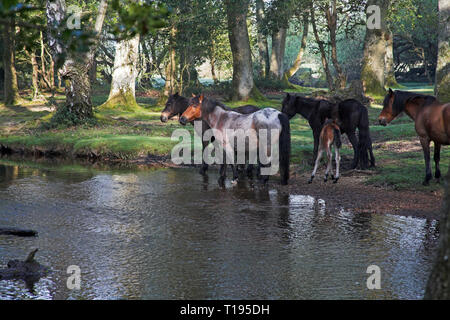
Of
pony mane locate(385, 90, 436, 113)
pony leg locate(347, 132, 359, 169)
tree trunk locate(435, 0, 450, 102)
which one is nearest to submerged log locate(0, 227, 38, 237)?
pony mane locate(385, 90, 436, 113)

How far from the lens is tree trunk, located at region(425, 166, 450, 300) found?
179 inches

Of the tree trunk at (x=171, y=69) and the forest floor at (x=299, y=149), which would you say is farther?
the tree trunk at (x=171, y=69)

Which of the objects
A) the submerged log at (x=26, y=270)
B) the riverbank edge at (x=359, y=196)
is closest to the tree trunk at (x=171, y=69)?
the riverbank edge at (x=359, y=196)

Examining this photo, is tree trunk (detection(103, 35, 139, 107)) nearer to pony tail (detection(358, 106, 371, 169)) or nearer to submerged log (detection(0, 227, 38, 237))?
pony tail (detection(358, 106, 371, 169))

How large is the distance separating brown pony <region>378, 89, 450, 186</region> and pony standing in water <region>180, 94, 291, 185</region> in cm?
232

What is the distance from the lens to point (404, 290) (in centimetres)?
641

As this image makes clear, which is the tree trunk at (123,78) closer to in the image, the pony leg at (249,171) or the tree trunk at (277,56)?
the pony leg at (249,171)

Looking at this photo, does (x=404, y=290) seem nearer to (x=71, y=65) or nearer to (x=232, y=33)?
(x=71, y=65)

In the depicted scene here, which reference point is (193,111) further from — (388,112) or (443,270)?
(443,270)

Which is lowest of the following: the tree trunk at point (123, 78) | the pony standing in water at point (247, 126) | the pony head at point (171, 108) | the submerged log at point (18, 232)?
the submerged log at point (18, 232)

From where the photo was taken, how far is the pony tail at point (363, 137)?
45.0ft

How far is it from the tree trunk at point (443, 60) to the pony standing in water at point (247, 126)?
39.6 ft

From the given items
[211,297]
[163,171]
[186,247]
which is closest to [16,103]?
[163,171]
